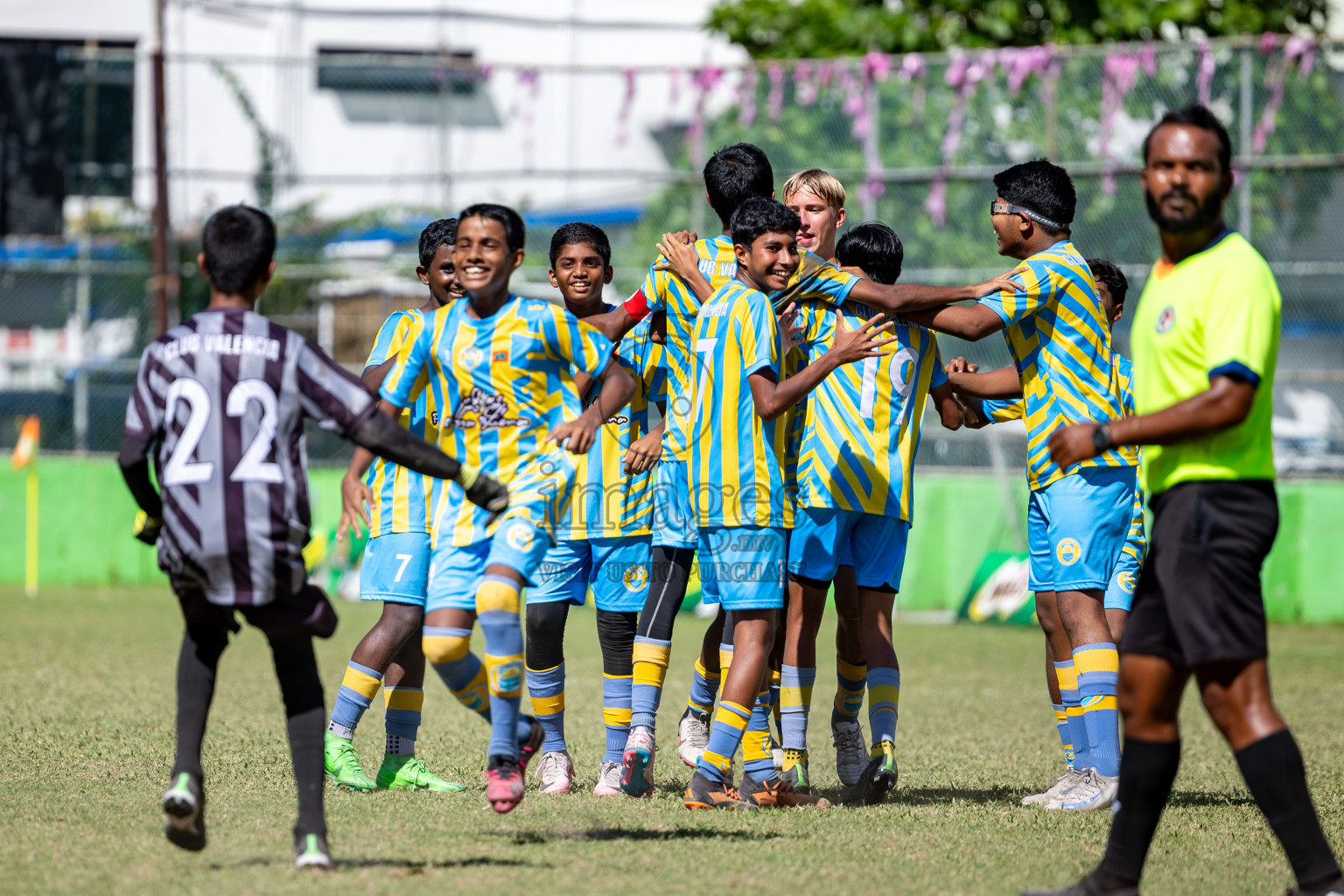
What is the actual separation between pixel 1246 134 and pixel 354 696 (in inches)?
536

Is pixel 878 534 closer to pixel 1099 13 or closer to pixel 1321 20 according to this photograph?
pixel 1099 13

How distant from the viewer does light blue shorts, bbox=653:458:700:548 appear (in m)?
5.57

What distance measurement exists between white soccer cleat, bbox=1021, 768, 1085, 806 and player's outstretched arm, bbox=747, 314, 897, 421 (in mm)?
1889

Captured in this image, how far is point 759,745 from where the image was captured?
560 centimetres

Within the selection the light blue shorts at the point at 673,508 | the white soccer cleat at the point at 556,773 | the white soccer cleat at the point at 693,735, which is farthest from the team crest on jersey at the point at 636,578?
the white soccer cleat at the point at 556,773

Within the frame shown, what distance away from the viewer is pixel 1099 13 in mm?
21156

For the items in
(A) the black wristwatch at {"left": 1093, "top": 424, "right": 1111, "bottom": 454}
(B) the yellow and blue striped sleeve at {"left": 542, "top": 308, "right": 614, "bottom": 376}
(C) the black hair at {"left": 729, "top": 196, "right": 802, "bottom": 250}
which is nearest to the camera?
(A) the black wristwatch at {"left": 1093, "top": 424, "right": 1111, "bottom": 454}

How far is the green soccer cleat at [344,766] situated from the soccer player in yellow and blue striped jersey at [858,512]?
1.71 m

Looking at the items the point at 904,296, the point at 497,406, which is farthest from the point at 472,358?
the point at 904,296

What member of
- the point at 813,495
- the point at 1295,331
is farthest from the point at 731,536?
the point at 1295,331

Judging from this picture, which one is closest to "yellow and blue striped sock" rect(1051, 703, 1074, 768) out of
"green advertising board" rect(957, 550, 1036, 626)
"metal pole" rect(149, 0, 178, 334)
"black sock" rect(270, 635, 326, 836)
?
"black sock" rect(270, 635, 326, 836)

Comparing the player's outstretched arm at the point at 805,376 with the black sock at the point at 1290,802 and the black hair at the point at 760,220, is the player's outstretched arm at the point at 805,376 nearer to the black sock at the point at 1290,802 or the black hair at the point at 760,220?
the black hair at the point at 760,220

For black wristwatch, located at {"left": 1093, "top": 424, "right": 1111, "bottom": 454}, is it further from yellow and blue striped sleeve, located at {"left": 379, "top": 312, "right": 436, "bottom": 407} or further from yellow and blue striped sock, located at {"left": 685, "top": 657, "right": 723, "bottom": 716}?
yellow and blue striped sock, located at {"left": 685, "top": 657, "right": 723, "bottom": 716}

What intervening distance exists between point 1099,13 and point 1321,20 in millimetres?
3611
